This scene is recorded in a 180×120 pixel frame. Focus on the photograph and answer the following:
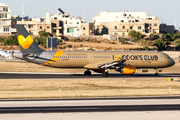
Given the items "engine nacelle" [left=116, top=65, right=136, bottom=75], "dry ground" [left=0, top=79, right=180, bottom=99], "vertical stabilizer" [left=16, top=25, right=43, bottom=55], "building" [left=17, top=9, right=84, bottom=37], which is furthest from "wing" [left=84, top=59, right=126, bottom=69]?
"building" [left=17, top=9, right=84, bottom=37]

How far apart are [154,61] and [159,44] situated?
75.4 meters

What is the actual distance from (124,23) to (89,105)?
432ft

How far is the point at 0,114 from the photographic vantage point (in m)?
22.5

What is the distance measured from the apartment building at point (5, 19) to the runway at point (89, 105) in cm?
11022

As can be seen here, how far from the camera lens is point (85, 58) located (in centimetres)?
5019

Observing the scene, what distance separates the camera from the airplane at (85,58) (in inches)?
1913

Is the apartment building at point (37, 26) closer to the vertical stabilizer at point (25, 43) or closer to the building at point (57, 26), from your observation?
the building at point (57, 26)

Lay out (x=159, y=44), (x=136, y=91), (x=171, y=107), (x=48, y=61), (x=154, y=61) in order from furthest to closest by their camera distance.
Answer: (x=159, y=44) < (x=154, y=61) < (x=48, y=61) < (x=136, y=91) < (x=171, y=107)

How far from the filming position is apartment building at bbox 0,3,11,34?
13200 centimetres

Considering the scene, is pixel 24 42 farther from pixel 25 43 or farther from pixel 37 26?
pixel 37 26

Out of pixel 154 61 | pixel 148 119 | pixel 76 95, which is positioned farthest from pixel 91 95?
pixel 154 61

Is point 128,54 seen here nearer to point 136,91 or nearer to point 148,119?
point 136,91

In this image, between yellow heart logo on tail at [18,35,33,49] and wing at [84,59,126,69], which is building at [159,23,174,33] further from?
yellow heart logo on tail at [18,35,33,49]

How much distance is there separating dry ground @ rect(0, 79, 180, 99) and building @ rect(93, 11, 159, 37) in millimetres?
107962
